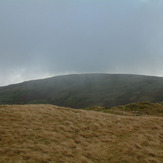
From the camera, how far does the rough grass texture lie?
12.5m

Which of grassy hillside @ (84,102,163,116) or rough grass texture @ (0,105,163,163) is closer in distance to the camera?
rough grass texture @ (0,105,163,163)

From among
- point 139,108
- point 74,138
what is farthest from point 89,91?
point 74,138

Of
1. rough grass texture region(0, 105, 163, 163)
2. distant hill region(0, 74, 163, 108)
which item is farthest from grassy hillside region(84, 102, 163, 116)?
distant hill region(0, 74, 163, 108)

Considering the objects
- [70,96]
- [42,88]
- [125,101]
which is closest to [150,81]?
[125,101]

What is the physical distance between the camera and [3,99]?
14725 centimetres

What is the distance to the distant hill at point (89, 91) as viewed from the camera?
352ft

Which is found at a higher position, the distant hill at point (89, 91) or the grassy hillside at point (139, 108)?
the distant hill at point (89, 91)

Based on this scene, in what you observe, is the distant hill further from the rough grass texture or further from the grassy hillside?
the rough grass texture

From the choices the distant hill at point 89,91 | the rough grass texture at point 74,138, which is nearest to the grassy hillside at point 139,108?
the rough grass texture at point 74,138

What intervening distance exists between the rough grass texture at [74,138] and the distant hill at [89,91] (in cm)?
7992

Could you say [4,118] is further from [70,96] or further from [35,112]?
[70,96]

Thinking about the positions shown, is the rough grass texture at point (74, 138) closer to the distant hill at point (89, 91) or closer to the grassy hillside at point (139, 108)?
the grassy hillside at point (139, 108)

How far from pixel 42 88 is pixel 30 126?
474 ft

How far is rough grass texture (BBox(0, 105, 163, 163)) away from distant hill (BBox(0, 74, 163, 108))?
79.9 m
